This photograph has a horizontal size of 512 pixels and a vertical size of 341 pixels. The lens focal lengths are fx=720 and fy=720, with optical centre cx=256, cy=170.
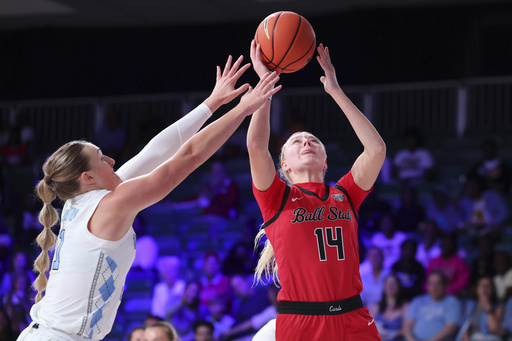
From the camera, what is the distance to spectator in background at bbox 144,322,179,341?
Result: 4.46 metres

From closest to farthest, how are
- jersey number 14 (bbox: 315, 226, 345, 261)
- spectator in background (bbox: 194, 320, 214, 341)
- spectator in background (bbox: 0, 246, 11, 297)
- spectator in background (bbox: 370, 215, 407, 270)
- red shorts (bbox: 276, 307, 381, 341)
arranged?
red shorts (bbox: 276, 307, 381, 341) → jersey number 14 (bbox: 315, 226, 345, 261) → spectator in background (bbox: 194, 320, 214, 341) → spectator in background (bbox: 370, 215, 407, 270) → spectator in background (bbox: 0, 246, 11, 297)

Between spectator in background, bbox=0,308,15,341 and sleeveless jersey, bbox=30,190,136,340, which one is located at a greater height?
sleeveless jersey, bbox=30,190,136,340

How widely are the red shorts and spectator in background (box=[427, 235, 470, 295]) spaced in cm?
433

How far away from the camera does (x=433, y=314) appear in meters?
7.33

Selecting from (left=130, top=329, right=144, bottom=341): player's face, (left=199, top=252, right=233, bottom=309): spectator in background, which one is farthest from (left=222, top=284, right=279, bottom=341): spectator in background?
(left=130, top=329, right=144, bottom=341): player's face

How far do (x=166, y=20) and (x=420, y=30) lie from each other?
4672 millimetres

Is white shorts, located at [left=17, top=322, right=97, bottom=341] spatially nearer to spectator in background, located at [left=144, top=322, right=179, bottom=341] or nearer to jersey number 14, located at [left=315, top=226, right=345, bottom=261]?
jersey number 14, located at [left=315, top=226, right=345, bottom=261]

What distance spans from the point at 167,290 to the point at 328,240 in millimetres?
5303

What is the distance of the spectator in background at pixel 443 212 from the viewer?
899cm

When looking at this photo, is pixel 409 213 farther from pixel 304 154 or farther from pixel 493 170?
pixel 304 154

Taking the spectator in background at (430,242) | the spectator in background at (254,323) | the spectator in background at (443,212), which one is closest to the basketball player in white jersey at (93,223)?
the spectator in background at (254,323)

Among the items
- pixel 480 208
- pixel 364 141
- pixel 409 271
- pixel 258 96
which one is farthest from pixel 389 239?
pixel 258 96

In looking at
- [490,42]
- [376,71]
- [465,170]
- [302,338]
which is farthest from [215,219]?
[302,338]

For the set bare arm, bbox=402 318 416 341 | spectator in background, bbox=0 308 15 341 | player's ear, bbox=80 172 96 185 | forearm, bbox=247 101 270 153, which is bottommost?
spectator in background, bbox=0 308 15 341
